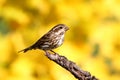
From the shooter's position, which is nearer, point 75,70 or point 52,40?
point 75,70

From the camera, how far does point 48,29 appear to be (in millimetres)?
1920

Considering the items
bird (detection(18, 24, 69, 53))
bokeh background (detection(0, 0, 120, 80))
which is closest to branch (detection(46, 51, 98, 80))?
bird (detection(18, 24, 69, 53))

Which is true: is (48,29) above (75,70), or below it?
above

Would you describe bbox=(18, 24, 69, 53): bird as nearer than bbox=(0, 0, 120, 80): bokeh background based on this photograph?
Yes

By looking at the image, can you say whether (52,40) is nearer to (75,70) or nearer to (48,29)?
(48,29)

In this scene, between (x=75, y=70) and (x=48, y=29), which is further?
(x=48, y=29)

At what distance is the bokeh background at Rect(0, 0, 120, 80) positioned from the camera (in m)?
1.92

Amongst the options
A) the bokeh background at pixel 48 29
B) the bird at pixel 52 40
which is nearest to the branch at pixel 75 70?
the bird at pixel 52 40

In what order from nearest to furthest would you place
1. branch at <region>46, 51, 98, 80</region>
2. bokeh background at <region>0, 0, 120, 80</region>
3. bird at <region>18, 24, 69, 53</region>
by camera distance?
branch at <region>46, 51, 98, 80</region>, bird at <region>18, 24, 69, 53</region>, bokeh background at <region>0, 0, 120, 80</region>

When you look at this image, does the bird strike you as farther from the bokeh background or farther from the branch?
the branch

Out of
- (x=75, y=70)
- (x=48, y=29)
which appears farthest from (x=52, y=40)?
(x=75, y=70)

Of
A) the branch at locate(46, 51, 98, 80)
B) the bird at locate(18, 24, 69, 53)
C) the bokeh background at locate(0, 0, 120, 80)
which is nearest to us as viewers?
the branch at locate(46, 51, 98, 80)

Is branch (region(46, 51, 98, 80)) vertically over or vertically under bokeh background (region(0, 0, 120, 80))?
under

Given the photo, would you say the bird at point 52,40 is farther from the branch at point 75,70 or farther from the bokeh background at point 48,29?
the branch at point 75,70
